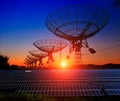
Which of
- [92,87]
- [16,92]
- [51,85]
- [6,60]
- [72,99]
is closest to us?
[72,99]

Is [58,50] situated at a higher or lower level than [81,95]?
higher

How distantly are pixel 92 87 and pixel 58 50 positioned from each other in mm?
71005

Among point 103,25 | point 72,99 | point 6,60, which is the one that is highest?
point 6,60

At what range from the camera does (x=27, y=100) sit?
12148mm

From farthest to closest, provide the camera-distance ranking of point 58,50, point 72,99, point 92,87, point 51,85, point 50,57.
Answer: point 50,57, point 58,50, point 51,85, point 92,87, point 72,99

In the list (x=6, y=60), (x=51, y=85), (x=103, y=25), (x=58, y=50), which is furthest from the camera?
(x=6, y=60)

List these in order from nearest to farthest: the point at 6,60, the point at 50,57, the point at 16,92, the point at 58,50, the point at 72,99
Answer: the point at 72,99
the point at 16,92
the point at 58,50
the point at 50,57
the point at 6,60

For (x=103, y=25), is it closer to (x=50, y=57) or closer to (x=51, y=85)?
(x=51, y=85)

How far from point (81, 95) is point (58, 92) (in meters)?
1.34

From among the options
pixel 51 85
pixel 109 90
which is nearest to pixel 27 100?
pixel 51 85

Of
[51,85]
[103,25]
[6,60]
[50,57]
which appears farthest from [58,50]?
[6,60]

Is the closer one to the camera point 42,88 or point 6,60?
point 42,88

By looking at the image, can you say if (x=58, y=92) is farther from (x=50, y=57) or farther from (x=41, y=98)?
(x=50, y=57)

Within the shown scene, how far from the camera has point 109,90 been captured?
1365 cm
